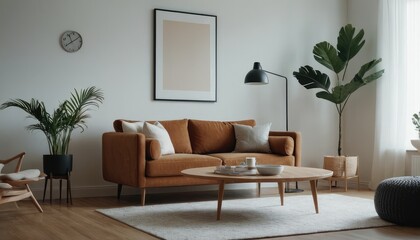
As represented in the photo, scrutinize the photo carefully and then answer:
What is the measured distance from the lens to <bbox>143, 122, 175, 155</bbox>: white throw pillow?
18.1 feet

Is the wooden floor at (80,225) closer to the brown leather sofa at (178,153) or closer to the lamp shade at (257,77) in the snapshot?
the brown leather sofa at (178,153)

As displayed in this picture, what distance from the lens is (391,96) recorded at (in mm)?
6633

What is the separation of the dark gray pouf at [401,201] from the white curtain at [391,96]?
255 cm

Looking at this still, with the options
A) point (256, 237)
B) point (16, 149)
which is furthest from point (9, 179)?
point (256, 237)

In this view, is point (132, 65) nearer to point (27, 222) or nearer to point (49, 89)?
point (49, 89)

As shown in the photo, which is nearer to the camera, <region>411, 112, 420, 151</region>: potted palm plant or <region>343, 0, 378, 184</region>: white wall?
<region>411, 112, 420, 151</region>: potted palm plant

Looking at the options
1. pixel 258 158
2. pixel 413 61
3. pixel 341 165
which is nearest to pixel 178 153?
pixel 258 158

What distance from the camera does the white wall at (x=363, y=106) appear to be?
7020 millimetres

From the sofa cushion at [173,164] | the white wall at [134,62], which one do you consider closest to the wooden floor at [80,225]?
the sofa cushion at [173,164]

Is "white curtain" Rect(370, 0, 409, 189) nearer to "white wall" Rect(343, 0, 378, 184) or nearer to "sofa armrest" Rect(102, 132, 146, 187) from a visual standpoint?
"white wall" Rect(343, 0, 378, 184)

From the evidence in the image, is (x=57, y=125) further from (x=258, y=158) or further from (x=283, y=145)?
(x=283, y=145)

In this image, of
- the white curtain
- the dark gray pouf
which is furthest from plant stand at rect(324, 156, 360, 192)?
the dark gray pouf

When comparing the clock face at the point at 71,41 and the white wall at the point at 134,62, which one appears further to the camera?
the clock face at the point at 71,41

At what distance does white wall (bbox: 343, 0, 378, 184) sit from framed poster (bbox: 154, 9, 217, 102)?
1980 millimetres
